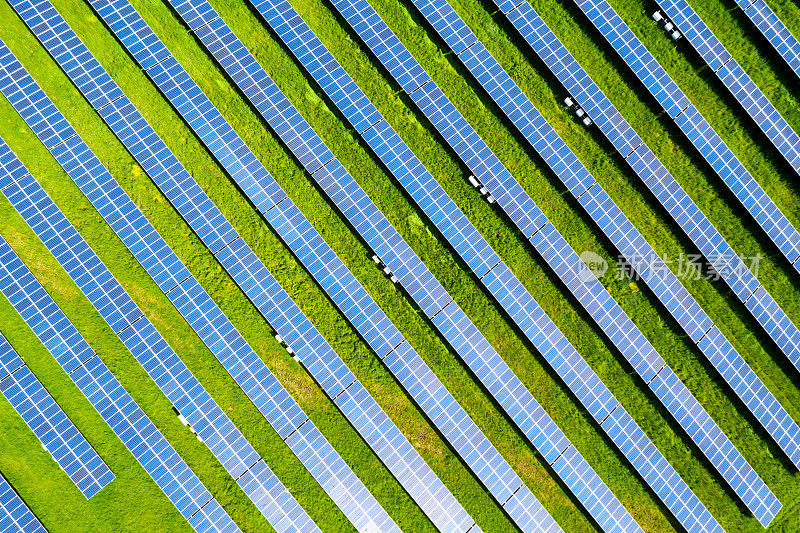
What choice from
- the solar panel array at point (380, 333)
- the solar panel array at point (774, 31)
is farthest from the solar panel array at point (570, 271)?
the solar panel array at point (774, 31)

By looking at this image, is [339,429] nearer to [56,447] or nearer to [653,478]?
[56,447]

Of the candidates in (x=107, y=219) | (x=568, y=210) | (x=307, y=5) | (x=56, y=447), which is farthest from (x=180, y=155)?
(x=568, y=210)

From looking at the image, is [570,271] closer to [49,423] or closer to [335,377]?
[335,377]

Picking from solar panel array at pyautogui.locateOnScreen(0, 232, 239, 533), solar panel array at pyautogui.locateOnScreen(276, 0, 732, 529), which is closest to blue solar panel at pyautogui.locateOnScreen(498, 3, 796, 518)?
solar panel array at pyautogui.locateOnScreen(276, 0, 732, 529)

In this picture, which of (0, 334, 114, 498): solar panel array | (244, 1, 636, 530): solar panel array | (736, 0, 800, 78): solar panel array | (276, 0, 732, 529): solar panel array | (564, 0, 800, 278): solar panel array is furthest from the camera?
(736, 0, 800, 78): solar panel array

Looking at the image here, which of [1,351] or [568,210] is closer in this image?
[1,351]

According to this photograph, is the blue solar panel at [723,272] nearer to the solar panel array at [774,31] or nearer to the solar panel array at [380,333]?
the solar panel array at [774,31]

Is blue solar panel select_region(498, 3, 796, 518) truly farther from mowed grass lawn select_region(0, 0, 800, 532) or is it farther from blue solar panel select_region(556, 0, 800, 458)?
mowed grass lawn select_region(0, 0, 800, 532)

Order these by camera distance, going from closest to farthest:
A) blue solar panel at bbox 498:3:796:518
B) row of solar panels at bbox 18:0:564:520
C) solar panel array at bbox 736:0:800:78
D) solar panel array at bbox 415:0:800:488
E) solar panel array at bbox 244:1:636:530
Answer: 1. row of solar panels at bbox 18:0:564:520
2. solar panel array at bbox 244:1:636:530
3. solar panel array at bbox 415:0:800:488
4. blue solar panel at bbox 498:3:796:518
5. solar panel array at bbox 736:0:800:78
